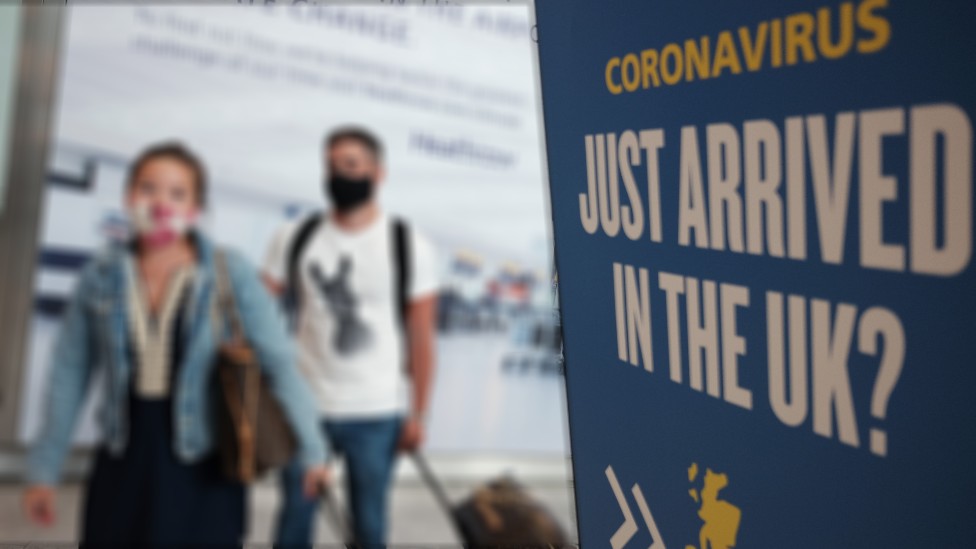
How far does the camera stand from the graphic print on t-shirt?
412cm

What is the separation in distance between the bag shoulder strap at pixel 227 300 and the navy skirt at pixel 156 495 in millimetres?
191

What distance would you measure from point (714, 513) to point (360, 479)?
3.26 metres

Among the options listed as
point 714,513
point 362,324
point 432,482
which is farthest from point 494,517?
point 714,513

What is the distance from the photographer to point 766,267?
26.5 inches

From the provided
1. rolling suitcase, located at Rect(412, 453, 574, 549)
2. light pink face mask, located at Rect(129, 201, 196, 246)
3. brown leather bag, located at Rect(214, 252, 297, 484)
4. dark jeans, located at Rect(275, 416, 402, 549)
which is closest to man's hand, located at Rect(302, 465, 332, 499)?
brown leather bag, located at Rect(214, 252, 297, 484)

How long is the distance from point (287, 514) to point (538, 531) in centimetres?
90

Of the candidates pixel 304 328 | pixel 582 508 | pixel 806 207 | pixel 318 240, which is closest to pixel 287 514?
pixel 304 328

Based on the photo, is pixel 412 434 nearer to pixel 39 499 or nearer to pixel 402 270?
pixel 402 270

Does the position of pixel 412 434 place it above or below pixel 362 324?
below

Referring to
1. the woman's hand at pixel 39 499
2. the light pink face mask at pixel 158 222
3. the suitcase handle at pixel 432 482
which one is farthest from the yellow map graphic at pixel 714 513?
the suitcase handle at pixel 432 482

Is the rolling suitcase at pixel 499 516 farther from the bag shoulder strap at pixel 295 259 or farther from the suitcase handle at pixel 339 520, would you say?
the bag shoulder strap at pixel 295 259

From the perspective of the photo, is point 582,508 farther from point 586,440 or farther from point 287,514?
→ point 287,514

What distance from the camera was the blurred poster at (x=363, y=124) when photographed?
459cm

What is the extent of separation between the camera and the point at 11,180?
4.70 metres
